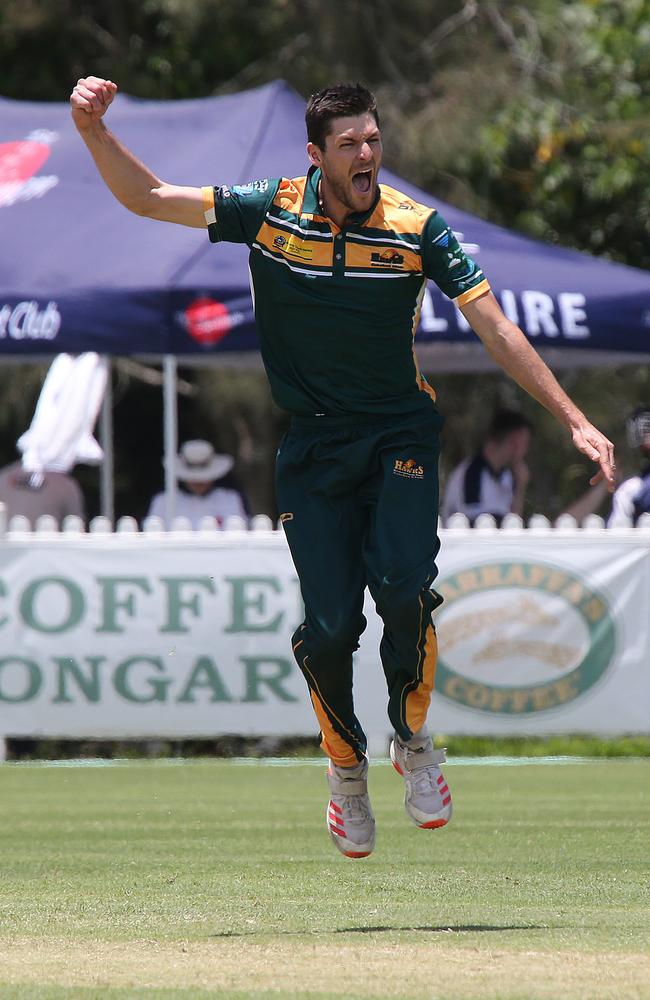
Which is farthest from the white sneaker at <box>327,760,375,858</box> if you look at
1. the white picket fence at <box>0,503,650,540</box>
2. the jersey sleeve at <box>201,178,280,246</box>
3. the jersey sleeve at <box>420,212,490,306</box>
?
the white picket fence at <box>0,503,650,540</box>

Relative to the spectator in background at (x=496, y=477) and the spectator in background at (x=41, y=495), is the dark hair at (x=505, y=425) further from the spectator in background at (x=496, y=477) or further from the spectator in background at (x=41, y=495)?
the spectator in background at (x=41, y=495)

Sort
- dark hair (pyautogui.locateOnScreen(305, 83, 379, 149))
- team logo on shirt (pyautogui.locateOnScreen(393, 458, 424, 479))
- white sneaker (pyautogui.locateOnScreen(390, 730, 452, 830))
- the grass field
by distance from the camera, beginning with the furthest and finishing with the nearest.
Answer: white sneaker (pyautogui.locateOnScreen(390, 730, 452, 830)) < team logo on shirt (pyautogui.locateOnScreen(393, 458, 424, 479)) < dark hair (pyautogui.locateOnScreen(305, 83, 379, 149)) < the grass field

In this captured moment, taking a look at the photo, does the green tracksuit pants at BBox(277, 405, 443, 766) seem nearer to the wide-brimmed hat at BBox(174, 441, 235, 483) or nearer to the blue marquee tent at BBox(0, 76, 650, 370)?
the blue marquee tent at BBox(0, 76, 650, 370)

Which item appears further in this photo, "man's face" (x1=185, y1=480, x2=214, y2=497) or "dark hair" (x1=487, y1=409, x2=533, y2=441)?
"man's face" (x1=185, y1=480, x2=214, y2=497)

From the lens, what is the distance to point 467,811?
889 centimetres

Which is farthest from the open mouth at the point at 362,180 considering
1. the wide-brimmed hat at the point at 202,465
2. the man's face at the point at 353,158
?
the wide-brimmed hat at the point at 202,465

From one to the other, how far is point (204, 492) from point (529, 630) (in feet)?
9.95

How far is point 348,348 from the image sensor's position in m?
5.85

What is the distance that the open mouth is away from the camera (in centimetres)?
574

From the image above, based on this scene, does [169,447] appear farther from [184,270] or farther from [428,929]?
[428,929]

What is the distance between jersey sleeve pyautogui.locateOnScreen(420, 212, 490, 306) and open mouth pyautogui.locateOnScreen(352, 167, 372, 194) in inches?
8.8

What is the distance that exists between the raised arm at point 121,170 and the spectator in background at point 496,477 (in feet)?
24.7

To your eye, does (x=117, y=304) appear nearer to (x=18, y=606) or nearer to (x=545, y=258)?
(x=18, y=606)

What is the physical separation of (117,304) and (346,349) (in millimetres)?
6804
